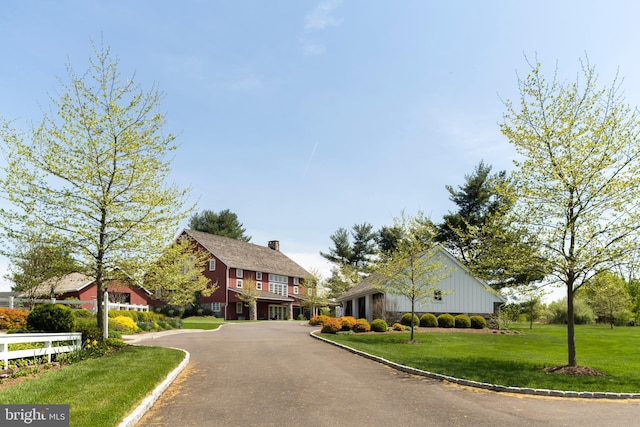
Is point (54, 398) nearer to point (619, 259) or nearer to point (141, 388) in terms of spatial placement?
point (141, 388)

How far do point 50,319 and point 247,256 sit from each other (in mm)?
47814

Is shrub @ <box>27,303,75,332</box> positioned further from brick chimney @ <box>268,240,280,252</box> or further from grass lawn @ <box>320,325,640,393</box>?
brick chimney @ <box>268,240,280,252</box>

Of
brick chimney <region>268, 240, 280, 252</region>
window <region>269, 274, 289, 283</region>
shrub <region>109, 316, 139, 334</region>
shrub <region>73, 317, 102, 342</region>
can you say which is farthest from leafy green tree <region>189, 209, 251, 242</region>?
shrub <region>73, 317, 102, 342</region>

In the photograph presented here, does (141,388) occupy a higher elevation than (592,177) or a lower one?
lower

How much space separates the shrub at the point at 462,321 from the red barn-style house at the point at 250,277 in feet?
92.3

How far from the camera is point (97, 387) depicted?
34.3 feet

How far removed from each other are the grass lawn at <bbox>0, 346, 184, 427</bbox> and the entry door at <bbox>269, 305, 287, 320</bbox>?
153 ft

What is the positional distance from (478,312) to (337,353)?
67.6 ft

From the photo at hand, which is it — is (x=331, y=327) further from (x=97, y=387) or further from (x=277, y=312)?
(x=277, y=312)

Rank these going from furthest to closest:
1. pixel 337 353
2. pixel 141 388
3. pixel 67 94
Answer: pixel 337 353
pixel 67 94
pixel 141 388

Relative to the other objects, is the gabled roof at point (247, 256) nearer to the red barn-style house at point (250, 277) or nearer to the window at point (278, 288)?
the red barn-style house at point (250, 277)

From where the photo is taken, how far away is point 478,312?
1437 inches

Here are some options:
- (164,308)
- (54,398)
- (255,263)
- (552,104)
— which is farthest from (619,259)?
(255,263)

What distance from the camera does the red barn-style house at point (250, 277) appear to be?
55969mm
